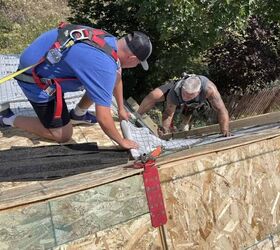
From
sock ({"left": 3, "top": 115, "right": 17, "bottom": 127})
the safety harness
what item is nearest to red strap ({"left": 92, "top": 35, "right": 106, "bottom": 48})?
the safety harness

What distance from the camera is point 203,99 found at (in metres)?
6.18

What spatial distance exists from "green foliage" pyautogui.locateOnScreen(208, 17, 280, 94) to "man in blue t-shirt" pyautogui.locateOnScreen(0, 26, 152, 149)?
5730 mm

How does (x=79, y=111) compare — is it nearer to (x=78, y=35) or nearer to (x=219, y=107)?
(x=78, y=35)

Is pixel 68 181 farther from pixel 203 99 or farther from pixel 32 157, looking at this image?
pixel 203 99

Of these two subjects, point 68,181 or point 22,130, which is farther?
point 22,130

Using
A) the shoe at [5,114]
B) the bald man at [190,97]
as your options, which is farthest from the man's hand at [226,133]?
the shoe at [5,114]

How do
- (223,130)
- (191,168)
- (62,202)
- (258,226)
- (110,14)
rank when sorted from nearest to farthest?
(62,202) → (191,168) → (258,226) → (223,130) → (110,14)

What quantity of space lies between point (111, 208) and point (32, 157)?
1.45 metres

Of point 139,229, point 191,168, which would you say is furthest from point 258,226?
point 139,229

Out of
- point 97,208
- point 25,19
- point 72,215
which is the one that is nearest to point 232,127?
point 97,208

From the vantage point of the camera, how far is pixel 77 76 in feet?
13.3

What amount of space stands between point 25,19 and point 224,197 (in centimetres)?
1316

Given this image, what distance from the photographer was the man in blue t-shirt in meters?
3.97

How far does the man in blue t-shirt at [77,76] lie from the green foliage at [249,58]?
5730mm
